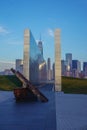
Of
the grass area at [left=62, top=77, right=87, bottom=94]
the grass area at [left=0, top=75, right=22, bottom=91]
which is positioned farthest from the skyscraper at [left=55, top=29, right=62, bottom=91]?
the grass area at [left=0, top=75, right=22, bottom=91]

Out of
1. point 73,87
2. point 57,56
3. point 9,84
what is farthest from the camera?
point 9,84

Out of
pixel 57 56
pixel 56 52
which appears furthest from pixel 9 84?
pixel 56 52

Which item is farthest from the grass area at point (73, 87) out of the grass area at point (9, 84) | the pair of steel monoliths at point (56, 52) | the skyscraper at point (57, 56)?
the grass area at point (9, 84)

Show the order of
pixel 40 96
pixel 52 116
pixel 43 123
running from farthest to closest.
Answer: pixel 40 96 → pixel 52 116 → pixel 43 123

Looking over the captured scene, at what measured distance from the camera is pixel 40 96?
74.7 ft

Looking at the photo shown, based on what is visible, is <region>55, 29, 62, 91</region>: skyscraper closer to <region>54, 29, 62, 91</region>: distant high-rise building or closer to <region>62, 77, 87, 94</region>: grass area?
<region>54, 29, 62, 91</region>: distant high-rise building

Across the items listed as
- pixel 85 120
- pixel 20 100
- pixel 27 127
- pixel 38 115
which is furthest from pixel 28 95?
pixel 27 127

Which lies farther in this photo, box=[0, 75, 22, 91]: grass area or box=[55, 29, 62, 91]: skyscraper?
box=[0, 75, 22, 91]: grass area

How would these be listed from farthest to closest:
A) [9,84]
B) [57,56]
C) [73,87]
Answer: [9,84] < [73,87] < [57,56]

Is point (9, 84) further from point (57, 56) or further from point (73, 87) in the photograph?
point (57, 56)

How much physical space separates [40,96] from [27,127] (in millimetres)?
11077

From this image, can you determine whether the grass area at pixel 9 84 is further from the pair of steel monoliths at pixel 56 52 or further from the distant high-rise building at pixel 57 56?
the distant high-rise building at pixel 57 56

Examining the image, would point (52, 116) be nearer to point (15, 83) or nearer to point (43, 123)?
point (43, 123)

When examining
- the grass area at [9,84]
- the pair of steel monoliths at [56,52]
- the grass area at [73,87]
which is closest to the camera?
the pair of steel monoliths at [56,52]
